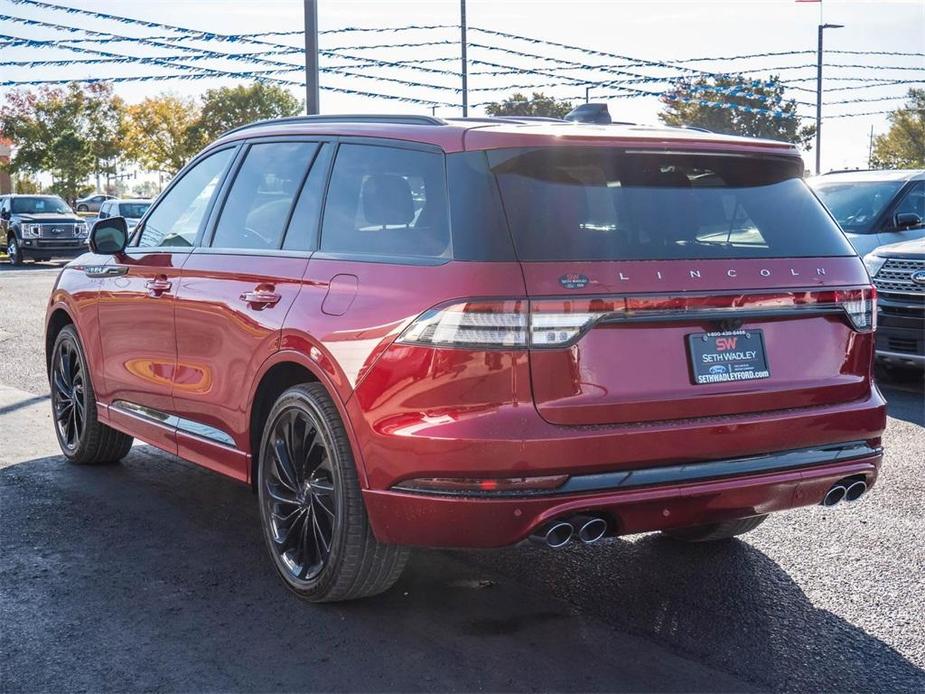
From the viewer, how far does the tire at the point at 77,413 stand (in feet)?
22.3

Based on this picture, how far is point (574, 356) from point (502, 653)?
107 centimetres

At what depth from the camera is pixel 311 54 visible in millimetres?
16344

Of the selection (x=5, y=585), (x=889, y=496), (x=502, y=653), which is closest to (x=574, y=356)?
(x=502, y=653)

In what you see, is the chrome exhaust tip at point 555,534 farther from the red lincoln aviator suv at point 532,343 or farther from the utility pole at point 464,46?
the utility pole at point 464,46

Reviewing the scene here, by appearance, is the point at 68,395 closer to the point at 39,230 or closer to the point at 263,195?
the point at 263,195

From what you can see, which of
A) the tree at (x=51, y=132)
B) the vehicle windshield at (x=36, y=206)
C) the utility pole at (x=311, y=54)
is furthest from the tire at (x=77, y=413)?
the tree at (x=51, y=132)

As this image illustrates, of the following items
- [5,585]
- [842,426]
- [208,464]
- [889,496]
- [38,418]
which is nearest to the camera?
[842,426]

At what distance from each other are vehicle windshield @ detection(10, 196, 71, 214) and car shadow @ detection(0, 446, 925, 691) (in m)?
30.2

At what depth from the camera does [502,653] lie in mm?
4020

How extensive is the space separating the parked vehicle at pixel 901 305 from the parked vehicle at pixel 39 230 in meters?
26.3

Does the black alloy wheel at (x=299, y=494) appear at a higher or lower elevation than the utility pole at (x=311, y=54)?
lower

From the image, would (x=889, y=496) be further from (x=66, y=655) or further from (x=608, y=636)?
(x=66, y=655)

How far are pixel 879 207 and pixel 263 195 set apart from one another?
29.0 feet

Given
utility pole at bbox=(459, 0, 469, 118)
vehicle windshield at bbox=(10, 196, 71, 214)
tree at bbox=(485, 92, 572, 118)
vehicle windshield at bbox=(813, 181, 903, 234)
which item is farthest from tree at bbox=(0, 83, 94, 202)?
vehicle windshield at bbox=(813, 181, 903, 234)
